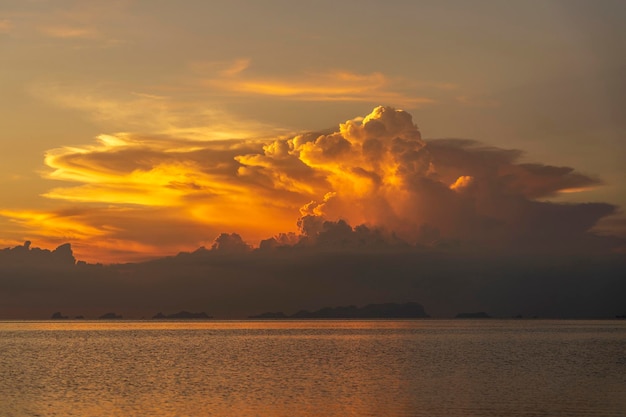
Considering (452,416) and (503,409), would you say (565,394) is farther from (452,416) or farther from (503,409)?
(452,416)

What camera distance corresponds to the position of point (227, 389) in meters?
69.7

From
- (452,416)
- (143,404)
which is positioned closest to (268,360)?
(143,404)

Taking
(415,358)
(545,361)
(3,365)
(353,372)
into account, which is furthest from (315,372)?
(3,365)

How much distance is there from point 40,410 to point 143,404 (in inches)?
276

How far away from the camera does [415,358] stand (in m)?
110

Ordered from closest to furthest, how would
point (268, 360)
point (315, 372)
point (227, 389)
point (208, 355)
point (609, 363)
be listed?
1. point (227, 389)
2. point (315, 372)
3. point (609, 363)
4. point (268, 360)
5. point (208, 355)

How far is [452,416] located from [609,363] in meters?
54.7

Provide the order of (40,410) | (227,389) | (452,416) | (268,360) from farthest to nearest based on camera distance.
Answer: (268,360), (227,389), (40,410), (452,416)

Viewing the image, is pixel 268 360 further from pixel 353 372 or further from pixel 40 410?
pixel 40 410

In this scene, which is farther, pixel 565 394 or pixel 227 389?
pixel 227 389

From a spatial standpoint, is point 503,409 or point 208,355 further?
point 208,355

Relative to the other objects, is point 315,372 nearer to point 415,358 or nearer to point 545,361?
point 415,358

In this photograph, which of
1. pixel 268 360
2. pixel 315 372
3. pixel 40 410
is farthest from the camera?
pixel 268 360

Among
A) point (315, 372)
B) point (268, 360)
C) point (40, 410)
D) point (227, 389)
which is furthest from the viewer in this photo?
point (268, 360)
